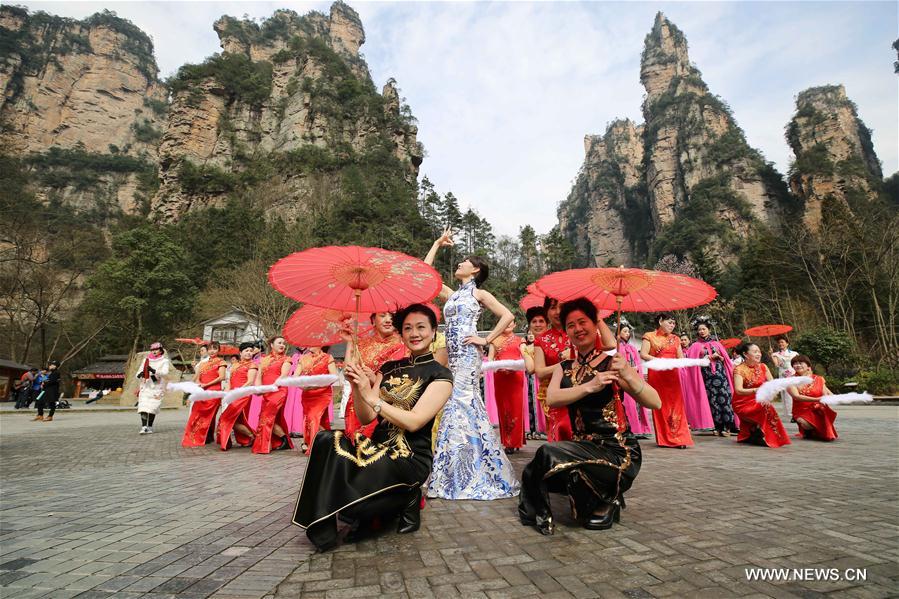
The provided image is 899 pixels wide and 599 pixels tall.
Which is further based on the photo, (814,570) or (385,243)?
(385,243)

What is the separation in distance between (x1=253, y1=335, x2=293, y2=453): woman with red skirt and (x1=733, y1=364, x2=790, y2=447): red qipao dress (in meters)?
7.27

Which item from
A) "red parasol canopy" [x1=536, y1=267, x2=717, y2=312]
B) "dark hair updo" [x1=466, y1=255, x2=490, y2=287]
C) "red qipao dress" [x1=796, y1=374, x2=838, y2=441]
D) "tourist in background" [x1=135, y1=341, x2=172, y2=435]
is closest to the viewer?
"red parasol canopy" [x1=536, y1=267, x2=717, y2=312]

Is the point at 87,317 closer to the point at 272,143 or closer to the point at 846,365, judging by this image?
the point at 272,143

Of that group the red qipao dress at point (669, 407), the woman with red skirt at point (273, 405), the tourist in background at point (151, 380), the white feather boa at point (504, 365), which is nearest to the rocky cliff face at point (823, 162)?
the red qipao dress at point (669, 407)

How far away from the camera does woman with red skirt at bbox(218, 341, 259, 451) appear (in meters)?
7.27

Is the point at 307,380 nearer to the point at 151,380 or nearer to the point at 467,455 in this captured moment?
the point at 467,455

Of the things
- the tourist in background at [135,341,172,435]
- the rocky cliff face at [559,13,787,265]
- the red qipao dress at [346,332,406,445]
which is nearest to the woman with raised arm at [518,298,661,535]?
the red qipao dress at [346,332,406,445]

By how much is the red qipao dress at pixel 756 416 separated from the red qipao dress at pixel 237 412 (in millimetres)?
7937

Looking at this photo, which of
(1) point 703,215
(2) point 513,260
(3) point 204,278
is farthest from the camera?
(1) point 703,215

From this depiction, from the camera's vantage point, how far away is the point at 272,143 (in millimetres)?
60531

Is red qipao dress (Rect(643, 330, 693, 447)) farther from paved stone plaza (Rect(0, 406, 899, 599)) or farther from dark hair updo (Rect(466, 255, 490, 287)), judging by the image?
dark hair updo (Rect(466, 255, 490, 287))

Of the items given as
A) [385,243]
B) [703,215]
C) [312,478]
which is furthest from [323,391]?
[703,215]

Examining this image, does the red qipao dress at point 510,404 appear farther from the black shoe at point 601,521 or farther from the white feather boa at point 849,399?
the white feather boa at point 849,399

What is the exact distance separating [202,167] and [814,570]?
63.4 m
